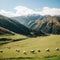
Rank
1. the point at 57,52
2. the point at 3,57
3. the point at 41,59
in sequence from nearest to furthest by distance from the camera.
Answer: the point at 41,59 → the point at 3,57 → the point at 57,52

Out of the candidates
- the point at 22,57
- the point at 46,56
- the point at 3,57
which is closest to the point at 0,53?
the point at 3,57

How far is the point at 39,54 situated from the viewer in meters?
51.2

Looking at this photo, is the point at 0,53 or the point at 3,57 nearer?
the point at 3,57

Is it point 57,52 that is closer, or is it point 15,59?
point 15,59

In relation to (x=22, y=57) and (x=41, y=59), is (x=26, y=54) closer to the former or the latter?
(x=22, y=57)

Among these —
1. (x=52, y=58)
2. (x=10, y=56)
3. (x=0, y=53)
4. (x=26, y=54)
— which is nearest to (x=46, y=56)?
(x=52, y=58)

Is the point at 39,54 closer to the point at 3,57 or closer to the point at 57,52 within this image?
the point at 57,52

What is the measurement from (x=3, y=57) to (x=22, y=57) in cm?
536

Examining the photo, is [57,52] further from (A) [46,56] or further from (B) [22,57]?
(B) [22,57]

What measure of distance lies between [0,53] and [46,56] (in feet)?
48.5

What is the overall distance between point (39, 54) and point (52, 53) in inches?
152

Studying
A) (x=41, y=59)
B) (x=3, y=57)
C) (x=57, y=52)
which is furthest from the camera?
(x=57, y=52)

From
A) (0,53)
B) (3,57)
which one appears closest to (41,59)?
(3,57)

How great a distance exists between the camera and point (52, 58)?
4659 cm
